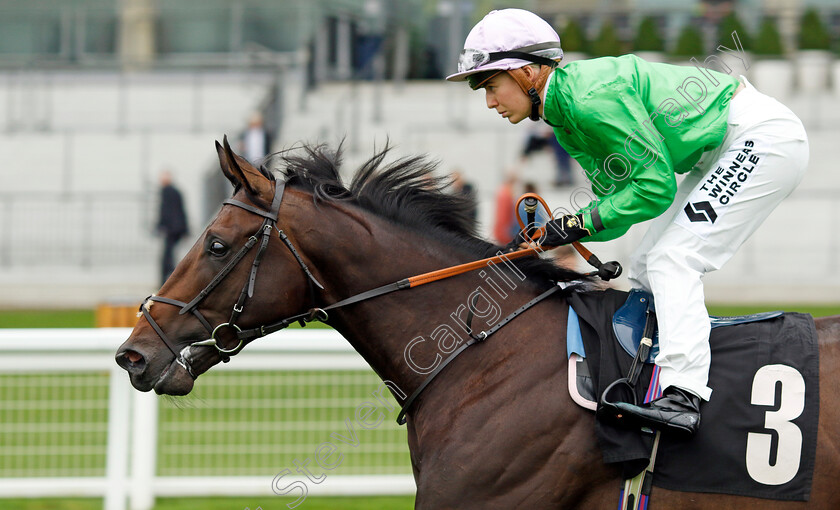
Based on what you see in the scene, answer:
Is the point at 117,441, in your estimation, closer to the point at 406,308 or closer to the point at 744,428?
the point at 406,308

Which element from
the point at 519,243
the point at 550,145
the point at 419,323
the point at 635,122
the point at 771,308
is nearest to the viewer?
the point at 635,122

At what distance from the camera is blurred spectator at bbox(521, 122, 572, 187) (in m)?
13.5

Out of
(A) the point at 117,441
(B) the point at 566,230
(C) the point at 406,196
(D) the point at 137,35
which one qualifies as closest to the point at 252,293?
(C) the point at 406,196

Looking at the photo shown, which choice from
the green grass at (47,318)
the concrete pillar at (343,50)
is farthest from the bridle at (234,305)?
the concrete pillar at (343,50)

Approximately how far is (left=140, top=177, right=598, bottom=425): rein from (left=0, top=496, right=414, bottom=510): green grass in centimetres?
196

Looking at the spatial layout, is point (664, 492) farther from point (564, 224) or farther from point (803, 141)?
point (803, 141)

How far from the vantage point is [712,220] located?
10.1 ft

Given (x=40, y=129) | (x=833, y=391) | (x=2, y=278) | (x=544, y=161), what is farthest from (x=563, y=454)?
(x=40, y=129)

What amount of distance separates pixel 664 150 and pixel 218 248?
1411mm

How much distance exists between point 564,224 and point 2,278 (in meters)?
12.1

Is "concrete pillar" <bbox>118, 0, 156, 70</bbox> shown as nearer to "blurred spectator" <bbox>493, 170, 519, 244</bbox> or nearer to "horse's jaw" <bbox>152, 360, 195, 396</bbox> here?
"blurred spectator" <bbox>493, 170, 519, 244</bbox>

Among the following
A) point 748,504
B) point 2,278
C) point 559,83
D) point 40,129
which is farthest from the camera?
point 40,129

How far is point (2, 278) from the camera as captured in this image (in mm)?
13523

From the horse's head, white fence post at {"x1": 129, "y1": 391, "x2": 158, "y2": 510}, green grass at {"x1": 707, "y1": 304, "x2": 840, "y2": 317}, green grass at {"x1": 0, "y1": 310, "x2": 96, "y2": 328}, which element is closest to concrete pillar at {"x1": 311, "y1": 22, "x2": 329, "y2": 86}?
green grass at {"x1": 0, "y1": 310, "x2": 96, "y2": 328}
